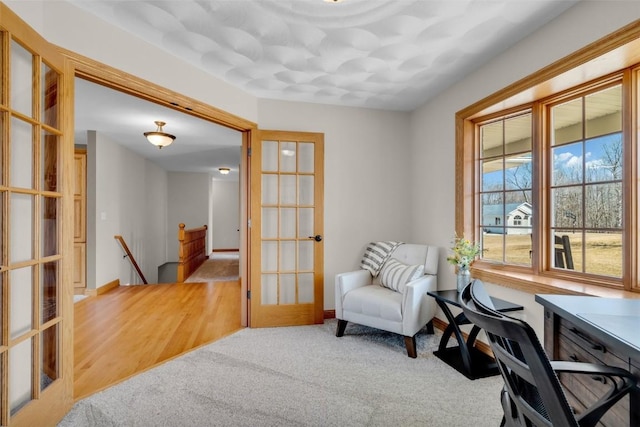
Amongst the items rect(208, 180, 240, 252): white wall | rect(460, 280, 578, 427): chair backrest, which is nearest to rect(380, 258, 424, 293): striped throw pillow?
rect(460, 280, 578, 427): chair backrest

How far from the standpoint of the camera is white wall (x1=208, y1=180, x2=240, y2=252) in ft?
33.3

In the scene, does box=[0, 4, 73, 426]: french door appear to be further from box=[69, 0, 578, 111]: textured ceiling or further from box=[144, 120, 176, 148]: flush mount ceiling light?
box=[144, 120, 176, 148]: flush mount ceiling light

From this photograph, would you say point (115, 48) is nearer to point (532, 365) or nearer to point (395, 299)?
point (532, 365)

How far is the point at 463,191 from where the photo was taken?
2.82 m

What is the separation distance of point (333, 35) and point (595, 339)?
7.17 ft

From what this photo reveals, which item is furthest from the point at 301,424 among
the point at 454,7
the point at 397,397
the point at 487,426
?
the point at 454,7

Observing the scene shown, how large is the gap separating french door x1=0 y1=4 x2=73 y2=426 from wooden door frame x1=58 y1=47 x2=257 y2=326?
0.17 meters

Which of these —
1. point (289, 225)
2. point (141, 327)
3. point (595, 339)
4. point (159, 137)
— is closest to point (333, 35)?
point (289, 225)

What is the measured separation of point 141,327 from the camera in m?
3.21

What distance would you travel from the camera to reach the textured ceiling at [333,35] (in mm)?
1858

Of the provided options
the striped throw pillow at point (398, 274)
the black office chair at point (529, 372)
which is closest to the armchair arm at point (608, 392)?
the black office chair at point (529, 372)

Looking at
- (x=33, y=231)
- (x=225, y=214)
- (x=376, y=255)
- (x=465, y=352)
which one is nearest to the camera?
(x=33, y=231)

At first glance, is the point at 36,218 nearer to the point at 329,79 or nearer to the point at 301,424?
the point at 301,424

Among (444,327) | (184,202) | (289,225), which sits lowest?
(444,327)
